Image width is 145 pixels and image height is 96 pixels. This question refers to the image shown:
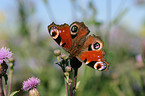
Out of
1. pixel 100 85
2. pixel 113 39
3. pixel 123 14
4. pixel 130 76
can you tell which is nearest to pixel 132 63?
pixel 130 76

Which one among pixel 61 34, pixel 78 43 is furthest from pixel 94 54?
pixel 61 34

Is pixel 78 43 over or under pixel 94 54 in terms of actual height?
over

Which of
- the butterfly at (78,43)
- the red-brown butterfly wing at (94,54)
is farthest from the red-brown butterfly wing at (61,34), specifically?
the red-brown butterfly wing at (94,54)

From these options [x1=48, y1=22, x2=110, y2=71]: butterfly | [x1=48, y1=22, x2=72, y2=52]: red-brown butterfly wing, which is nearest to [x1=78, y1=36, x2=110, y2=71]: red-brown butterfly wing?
[x1=48, y1=22, x2=110, y2=71]: butterfly

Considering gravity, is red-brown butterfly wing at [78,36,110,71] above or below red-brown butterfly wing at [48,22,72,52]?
below

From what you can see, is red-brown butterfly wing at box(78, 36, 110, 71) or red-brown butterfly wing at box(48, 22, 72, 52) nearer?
red-brown butterfly wing at box(78, 36, 110, 71)

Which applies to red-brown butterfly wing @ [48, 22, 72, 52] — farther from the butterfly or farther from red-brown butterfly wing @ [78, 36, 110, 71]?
red-brown butterfly wing @ [78, 36, 110, 71]

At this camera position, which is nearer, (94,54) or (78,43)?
(94,54)

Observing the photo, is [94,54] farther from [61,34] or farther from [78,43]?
[61,34]

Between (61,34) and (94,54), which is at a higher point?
(61,34)
